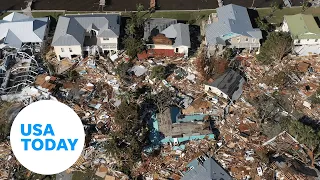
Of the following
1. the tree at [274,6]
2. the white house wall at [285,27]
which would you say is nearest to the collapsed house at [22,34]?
the white house wall at [285,27]

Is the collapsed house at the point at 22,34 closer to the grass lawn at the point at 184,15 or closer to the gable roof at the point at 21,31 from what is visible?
the gable roof at the point at 21,31

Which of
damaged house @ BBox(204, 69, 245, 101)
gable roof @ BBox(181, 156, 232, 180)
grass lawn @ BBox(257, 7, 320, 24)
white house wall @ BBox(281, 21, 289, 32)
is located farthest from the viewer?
grass lawn @ BBox(257, 7, 320, 24)

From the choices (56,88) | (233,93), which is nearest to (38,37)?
(56,88)

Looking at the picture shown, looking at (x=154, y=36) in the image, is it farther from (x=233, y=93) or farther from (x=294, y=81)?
(x=294, y=81)

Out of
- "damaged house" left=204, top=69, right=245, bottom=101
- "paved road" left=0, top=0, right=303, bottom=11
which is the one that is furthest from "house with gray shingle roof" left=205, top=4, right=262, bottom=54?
"paved road" left=0, top=0, right=303, bottom=11

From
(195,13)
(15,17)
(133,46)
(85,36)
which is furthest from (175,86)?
(15,17)

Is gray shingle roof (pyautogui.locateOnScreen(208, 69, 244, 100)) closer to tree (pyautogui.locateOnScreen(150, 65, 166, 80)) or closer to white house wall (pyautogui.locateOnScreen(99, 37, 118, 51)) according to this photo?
tree (pyautogui.locateOnScreen(150, 65, 166, 80))
